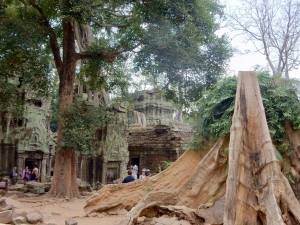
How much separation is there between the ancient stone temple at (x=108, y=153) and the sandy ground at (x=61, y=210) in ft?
13.1

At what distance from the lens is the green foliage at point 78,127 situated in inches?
399

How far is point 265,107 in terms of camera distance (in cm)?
540

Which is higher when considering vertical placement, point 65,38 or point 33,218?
point 65,38

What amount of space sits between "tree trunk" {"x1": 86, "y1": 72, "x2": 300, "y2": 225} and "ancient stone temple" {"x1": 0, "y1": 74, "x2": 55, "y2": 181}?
1130cm

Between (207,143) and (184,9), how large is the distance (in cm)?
592

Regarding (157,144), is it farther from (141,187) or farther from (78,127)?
(141,187)

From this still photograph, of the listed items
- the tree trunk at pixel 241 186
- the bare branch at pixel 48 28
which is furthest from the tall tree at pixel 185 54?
the tree trunk at pixel 241 186

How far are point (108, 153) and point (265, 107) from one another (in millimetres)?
10008

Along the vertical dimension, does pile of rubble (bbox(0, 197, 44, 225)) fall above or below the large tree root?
below

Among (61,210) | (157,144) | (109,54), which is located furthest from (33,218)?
(157,144)

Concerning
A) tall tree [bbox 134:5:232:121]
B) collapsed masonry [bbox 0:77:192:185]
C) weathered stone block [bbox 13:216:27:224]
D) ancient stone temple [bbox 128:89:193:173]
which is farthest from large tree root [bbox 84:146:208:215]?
ancient stone temple [bbox 128:89:193:173]

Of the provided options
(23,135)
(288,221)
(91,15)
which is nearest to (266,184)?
(288,221)

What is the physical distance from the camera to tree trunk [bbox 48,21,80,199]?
34.0 ft

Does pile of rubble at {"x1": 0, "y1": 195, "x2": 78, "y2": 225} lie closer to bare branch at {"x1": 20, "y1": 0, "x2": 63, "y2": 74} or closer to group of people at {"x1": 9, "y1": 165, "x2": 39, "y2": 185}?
bare branch at {"x1": 20, "y1": 0, "x2": 63, "y2": 74}
